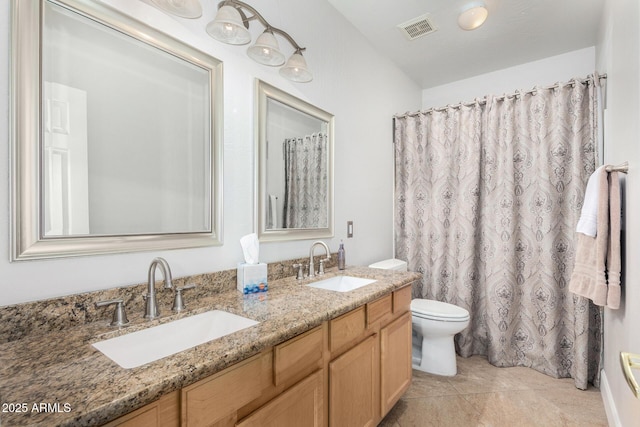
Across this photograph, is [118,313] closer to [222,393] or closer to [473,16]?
[222,393]

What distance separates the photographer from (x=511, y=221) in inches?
93.8

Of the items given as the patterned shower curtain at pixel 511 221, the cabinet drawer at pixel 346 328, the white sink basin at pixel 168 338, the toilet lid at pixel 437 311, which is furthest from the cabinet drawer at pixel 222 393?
the patterned shower curtain at pixel 511 221

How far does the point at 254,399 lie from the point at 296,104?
5.14ft

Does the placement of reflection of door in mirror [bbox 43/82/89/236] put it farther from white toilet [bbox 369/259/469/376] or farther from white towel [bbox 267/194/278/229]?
white toilet [bbox 369/259/469/376]

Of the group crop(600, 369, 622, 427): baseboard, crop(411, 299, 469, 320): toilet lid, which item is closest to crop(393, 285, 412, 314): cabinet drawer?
crop(411, 299, 469, 320): toilet lid

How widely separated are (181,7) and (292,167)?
965mm

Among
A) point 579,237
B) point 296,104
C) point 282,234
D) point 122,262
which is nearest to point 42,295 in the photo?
point 122,262

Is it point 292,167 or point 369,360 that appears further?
point 292,167

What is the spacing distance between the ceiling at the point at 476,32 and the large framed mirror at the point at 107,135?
4.85ft

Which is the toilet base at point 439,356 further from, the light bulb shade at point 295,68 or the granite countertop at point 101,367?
the light bulb shade at point 295,68

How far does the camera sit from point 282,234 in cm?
177

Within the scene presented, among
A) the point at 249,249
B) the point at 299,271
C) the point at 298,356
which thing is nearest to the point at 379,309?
the point at 299,271

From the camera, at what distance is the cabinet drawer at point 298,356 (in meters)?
0.98

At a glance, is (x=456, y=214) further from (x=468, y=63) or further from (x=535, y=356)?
(x=468, y=63)
